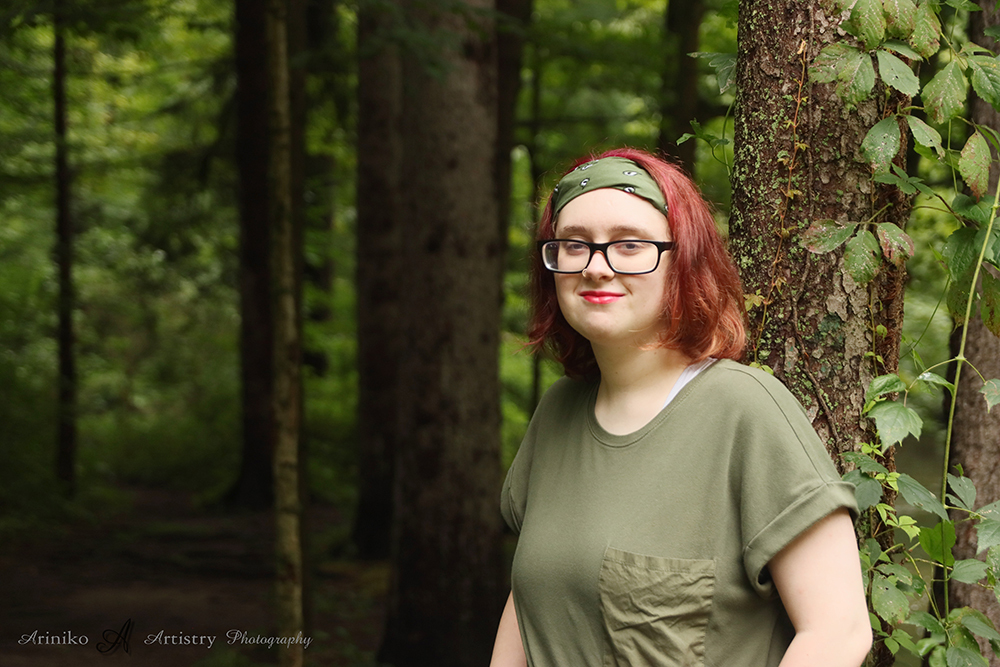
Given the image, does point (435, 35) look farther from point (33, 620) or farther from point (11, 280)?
point (11, 280)

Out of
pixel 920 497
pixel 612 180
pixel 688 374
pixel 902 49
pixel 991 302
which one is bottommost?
pixel 920 497

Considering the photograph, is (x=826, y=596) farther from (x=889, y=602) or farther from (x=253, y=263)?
(x=253, y=263)

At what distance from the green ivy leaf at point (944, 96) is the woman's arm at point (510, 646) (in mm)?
1423

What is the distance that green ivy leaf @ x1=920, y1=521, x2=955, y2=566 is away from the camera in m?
2.01

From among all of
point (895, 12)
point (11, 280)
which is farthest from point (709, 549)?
point (11, 280)

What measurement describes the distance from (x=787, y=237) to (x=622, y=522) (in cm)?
85

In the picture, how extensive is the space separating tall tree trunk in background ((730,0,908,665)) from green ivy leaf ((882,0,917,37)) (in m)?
0.16

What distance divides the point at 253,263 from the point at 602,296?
9305 mm

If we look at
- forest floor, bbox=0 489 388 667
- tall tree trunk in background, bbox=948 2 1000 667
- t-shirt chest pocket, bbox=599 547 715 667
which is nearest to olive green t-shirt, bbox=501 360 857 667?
t-shirt chest pocket, bbox=599 547 715 667

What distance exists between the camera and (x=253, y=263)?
10.5m

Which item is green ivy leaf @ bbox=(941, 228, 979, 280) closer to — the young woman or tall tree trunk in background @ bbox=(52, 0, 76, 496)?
the young woman

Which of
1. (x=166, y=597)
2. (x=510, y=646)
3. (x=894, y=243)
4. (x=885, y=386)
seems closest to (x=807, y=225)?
(x=894, y=243)

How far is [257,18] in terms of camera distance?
9.91m

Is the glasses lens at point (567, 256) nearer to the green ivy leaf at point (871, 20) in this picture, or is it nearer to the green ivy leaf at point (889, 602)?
the green ivy leaf at point (871, 20)
